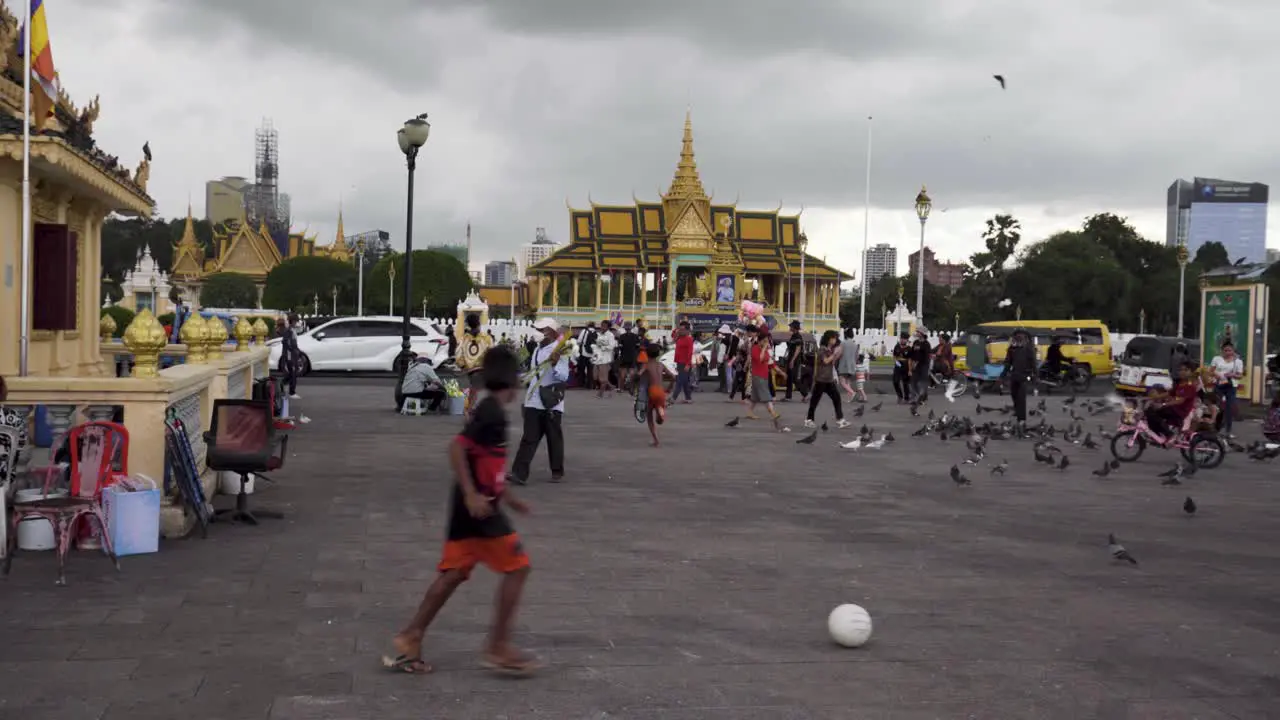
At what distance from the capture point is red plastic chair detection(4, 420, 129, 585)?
712 cm

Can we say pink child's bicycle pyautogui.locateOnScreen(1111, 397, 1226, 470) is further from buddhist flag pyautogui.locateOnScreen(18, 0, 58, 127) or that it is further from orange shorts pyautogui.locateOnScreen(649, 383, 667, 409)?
buddhist flag pyautogui.locateOnScreen(18, 0, 58, 127)

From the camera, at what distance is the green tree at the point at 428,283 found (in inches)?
3415

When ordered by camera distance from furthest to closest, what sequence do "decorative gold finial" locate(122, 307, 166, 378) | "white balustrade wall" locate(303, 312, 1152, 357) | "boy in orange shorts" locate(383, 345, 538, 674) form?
1. "white balustrade wall" locate(303, 312, 1152, 357)
2. "decorative gold finial" locate(122, 307, 166, 378)
3. "boy in orange shorts" locate(383, 345, 538, 674)

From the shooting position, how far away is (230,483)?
10281 millimetres

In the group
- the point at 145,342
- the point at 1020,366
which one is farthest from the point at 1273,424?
the point at 145,342

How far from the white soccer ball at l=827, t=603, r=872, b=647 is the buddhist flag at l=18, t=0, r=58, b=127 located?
29.1ft

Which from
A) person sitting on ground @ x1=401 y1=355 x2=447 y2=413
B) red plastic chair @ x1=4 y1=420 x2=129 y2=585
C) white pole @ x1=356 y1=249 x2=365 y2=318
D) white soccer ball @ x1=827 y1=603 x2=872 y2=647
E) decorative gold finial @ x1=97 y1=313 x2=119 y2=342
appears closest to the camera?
white soccer ball @ x1=827 y1=603 x2=872 y2=647

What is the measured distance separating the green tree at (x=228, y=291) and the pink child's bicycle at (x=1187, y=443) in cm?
7400

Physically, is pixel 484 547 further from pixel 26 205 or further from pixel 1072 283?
pixel 1072 283

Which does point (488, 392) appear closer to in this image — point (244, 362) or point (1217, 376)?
point (244, 362)

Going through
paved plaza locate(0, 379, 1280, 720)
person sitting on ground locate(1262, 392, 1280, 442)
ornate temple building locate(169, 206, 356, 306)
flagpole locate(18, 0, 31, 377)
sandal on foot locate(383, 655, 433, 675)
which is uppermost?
ornate temple building locate(169, 206, 356, 306)

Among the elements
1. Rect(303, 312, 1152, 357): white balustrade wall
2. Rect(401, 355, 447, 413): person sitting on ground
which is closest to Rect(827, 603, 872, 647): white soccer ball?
Rect(401, 355, 447, 413): person sitting on ground

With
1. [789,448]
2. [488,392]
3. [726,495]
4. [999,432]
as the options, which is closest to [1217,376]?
[999,432]

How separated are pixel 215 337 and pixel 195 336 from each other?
59cm
